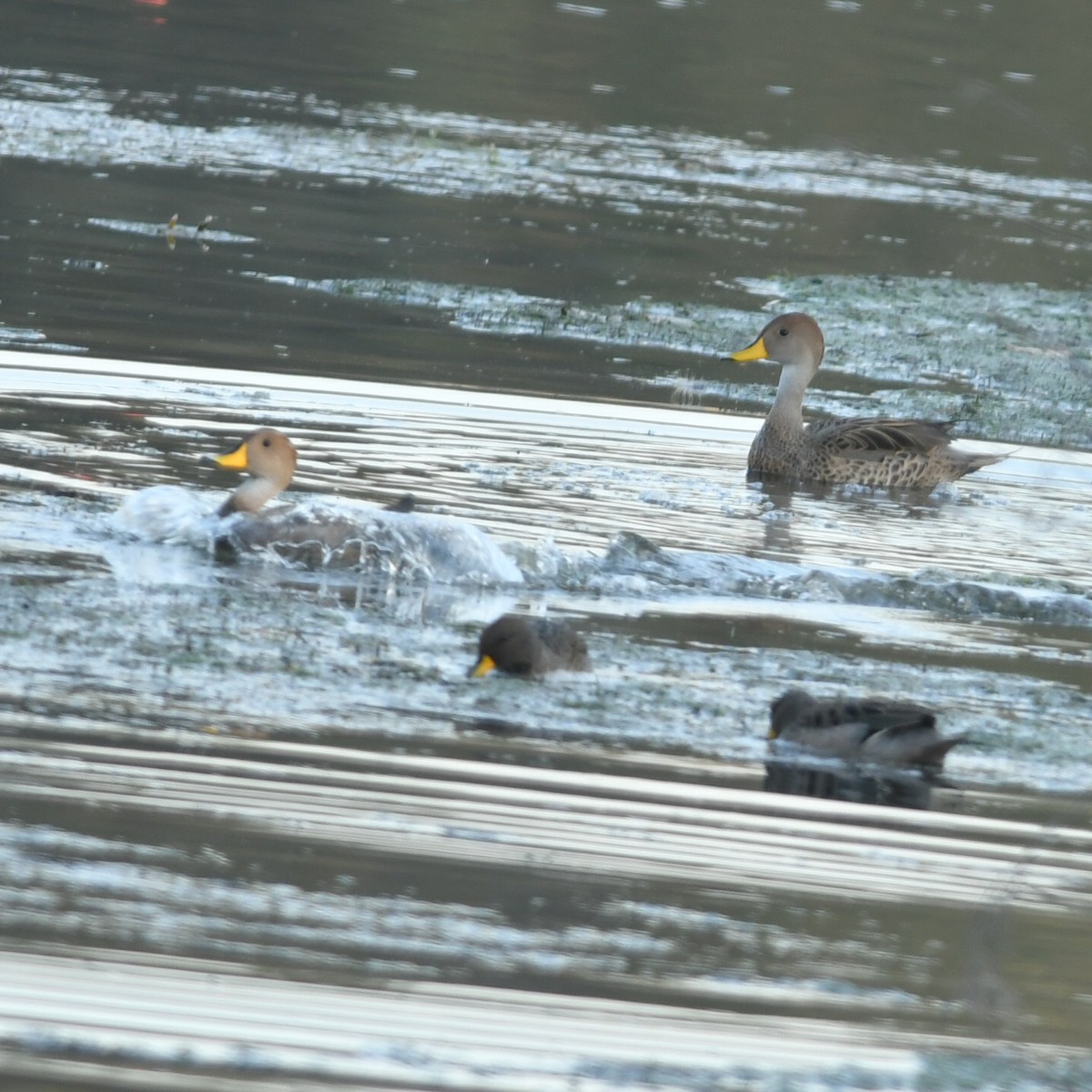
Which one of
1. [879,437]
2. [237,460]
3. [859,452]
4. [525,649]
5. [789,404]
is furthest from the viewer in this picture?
[789,404]

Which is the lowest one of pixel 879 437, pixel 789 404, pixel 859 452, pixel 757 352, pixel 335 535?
pixel 335 535

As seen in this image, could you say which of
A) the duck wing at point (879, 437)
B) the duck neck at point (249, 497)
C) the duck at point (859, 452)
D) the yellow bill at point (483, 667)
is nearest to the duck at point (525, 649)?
the yellow bill at point (483, 667)

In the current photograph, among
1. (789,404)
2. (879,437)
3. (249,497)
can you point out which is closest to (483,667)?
(249,497)

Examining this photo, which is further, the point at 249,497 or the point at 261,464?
the point at 261,464

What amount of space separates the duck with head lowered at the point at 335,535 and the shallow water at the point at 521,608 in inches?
5.0

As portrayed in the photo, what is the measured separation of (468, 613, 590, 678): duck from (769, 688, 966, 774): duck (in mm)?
903

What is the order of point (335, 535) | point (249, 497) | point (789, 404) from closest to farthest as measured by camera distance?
point (335, 535)
point (249, 497)
point (789, 404)

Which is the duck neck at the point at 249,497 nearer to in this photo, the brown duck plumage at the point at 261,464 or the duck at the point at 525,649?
the brown duck plumage at the point at 261,464

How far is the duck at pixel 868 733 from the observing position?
7.41 m

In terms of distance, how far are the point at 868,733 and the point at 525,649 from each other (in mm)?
1246

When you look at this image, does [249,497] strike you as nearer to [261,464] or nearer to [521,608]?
[261,464]

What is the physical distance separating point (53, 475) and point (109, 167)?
32.9ft

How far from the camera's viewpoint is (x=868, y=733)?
7.47m

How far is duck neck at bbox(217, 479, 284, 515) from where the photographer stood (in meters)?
9.97
